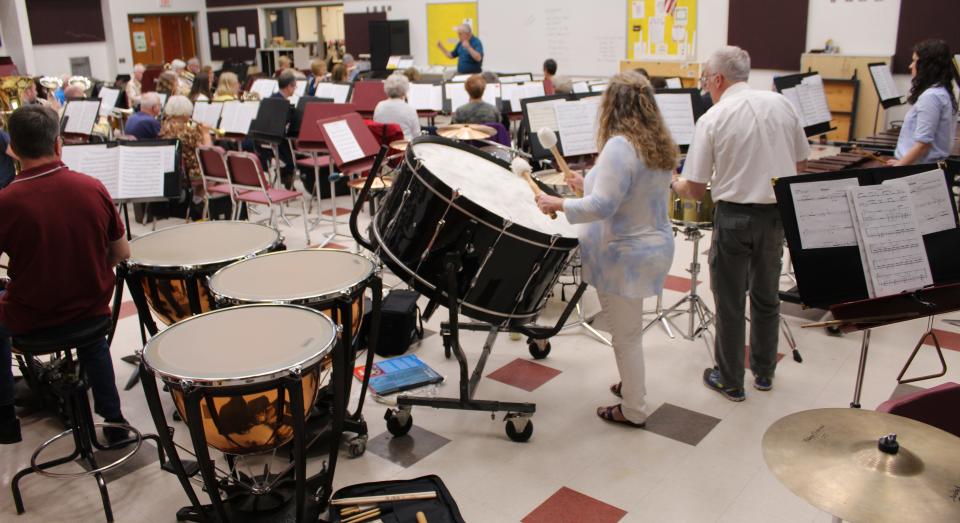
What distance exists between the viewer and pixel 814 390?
3.77 m

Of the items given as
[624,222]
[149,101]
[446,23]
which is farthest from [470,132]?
[446,23]

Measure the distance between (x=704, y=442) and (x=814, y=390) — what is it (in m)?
0.82

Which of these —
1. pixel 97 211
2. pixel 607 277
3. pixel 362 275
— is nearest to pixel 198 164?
pixel 97 211

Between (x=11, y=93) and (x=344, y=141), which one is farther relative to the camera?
(x=11, y=93)

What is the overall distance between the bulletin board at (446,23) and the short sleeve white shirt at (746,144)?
12725mm

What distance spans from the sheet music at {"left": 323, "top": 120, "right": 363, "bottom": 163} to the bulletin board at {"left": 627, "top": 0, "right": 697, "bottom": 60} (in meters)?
8.14

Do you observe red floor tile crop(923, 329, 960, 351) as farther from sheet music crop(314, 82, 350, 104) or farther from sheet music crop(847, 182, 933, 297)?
sheet music crop(314, 82, 350, 104)

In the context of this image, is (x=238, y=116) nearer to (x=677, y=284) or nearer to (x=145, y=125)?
(x=145, y=125)

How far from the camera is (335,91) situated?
380 inches

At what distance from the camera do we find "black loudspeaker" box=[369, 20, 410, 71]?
1631cm

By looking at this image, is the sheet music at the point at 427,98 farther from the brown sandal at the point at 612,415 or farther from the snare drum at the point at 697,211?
the brown sandal at the point at 612,415

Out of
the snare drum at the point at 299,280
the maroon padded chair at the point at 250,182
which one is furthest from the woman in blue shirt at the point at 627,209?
the maroon padded chair at the point at 250,182

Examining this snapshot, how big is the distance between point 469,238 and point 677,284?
2882 mm

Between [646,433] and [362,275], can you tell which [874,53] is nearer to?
[646,433]
